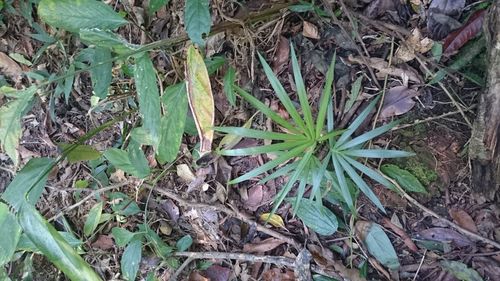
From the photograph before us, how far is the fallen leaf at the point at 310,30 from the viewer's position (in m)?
1.34

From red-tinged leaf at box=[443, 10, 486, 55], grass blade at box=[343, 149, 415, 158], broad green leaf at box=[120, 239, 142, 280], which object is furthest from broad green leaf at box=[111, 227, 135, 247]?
red-tinged leaf at box=[443, 10, 486, 55]

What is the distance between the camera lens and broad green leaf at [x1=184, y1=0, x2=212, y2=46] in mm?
1072

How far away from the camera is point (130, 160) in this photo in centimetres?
143

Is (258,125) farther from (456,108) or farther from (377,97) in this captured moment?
(456,108)

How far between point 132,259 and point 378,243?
745 mm

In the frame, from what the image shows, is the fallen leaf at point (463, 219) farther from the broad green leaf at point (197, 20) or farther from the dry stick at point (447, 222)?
the broad green leaf at point (197, 20)

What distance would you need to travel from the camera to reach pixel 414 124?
125cm

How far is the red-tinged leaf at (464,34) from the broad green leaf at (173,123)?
0.68 meters

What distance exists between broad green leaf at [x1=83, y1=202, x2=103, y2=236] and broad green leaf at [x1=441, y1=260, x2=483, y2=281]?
106 cm

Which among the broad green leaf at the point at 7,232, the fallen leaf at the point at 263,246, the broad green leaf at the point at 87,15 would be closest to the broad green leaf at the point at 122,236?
the fallen leaf at the point at 263,246

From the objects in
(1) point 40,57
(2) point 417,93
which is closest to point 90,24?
(1) point 40,57

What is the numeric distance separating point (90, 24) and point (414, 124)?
86 centimetres

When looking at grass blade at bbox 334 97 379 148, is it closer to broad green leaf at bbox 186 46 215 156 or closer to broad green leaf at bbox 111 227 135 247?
broad green leaf at bbox 186 46 215 156

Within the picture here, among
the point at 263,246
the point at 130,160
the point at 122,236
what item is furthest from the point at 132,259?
the point at 263,246
